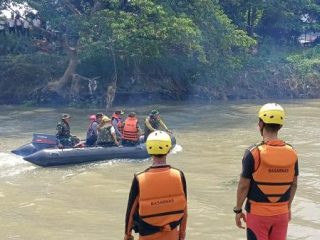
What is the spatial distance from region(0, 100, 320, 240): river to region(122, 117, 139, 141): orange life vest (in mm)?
725

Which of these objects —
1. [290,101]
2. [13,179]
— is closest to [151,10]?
[290,101]

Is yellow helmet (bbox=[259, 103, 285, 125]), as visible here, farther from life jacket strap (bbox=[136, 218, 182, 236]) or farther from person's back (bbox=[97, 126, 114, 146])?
person's back (bbox=[97, 126, 114, 146])

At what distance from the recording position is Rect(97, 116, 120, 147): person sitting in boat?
493 inches

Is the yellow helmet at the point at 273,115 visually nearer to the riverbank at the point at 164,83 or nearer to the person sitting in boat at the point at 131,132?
the person sitting in boat at the point at 131,132

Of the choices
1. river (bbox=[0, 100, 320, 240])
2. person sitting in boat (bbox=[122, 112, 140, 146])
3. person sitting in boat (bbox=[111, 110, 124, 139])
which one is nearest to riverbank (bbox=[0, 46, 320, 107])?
river (bbox=[0, 100, 320, 240])

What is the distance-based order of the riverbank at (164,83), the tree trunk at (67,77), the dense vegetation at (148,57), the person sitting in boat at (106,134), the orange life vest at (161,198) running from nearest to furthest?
the orange life vest at (161,198) < the person sitting in boat at (106,134) < the dense vegetation at (148,57) < the tree trunk at (67,77) < the riverbank at (164,83)

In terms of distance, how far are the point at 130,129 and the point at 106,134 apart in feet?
2.34

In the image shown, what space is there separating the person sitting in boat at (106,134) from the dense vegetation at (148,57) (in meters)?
8.80

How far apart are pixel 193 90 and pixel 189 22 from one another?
579 centimetres

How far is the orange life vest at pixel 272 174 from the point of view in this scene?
4.07m

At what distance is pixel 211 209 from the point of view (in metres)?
8.58

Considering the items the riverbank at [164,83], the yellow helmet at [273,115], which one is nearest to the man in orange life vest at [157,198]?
the yellow helmet at [273,115]

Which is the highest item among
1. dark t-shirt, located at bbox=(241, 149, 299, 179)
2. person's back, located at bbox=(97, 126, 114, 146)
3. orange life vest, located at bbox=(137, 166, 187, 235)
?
dark t-shirt, located at bbox=(241, 149, 299, 179)

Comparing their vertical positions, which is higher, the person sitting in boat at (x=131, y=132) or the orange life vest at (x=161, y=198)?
the orange life vest at (x=161, y=198)
